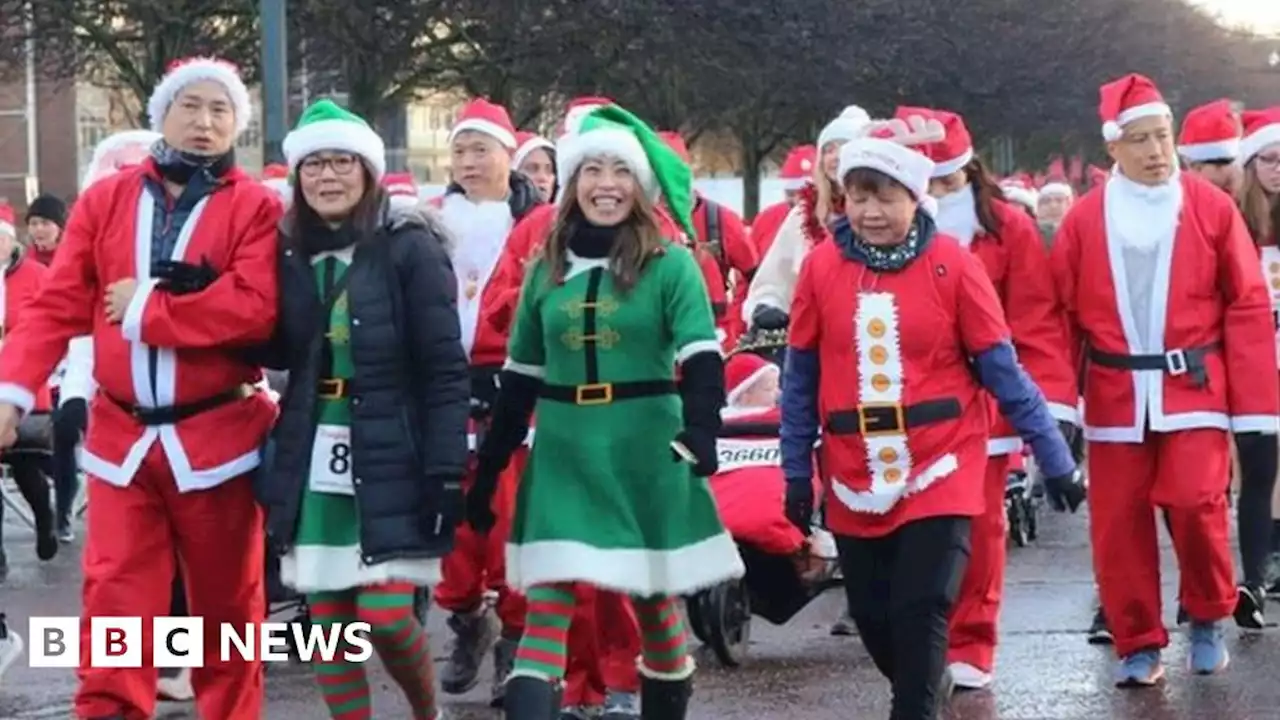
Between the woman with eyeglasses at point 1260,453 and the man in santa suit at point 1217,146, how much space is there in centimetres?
9

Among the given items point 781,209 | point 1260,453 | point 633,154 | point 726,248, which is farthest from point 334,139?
point 781,209

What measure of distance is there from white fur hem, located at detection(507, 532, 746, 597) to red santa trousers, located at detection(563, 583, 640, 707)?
63cm

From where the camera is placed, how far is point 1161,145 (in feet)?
28.0

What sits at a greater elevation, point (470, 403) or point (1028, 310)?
point (1028, 310)

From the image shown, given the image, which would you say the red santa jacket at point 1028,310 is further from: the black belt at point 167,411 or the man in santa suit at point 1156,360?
the black belt at point 167,411

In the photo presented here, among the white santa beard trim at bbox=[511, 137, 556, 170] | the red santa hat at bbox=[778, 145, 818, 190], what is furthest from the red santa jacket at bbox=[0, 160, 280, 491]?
the red santa hat at bbox=[778, 145, 818, 190]

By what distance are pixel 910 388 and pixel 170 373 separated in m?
2.12

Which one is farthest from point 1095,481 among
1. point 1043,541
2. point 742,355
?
point 1043,541

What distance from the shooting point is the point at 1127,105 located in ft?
27.9

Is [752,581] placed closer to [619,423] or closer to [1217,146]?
[619,423]

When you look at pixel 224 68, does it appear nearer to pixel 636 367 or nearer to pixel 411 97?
pixel 636 367

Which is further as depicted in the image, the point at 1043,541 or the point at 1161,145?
the point at 1043,541

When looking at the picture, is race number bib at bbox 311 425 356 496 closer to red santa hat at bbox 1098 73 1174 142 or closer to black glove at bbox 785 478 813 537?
black glove at bbox 785 478 813 537

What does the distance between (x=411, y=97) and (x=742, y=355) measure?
16683 millimetres
